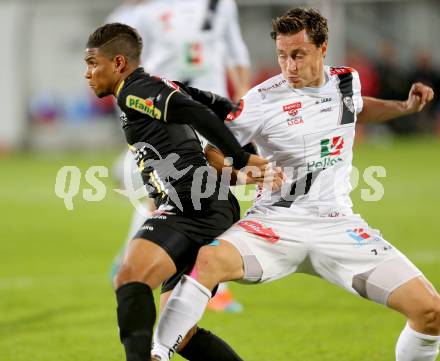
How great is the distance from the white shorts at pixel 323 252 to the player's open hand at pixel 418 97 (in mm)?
852

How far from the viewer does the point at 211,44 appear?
25.7ft

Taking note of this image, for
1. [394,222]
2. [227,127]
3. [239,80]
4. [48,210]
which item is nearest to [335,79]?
[227,127]

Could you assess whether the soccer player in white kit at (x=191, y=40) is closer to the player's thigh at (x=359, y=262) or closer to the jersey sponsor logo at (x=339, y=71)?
the jersey sponsor logo at (x=339, y=71)

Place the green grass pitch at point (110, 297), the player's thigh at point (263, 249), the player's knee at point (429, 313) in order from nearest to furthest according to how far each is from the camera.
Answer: the player's knee at point (429, 313), the player's thigh at point (263, 249), the green grass pitch at point (110, 297)

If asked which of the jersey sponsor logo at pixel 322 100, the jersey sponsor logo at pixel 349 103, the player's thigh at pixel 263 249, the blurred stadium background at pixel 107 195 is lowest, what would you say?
the blurred stadium background at pixel 107 195

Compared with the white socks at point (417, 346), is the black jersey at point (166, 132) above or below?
above

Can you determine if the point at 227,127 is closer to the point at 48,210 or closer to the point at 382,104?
the point at 382,104

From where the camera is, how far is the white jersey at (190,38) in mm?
7754

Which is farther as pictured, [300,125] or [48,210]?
[48,210]

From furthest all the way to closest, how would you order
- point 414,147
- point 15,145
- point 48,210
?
point 15,145 < point 414,147 < point 48,210

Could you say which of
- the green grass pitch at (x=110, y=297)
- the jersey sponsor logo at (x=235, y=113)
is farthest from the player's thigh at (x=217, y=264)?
the green grass pitch at (x=110, y=297)

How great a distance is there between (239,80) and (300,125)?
2968 mm

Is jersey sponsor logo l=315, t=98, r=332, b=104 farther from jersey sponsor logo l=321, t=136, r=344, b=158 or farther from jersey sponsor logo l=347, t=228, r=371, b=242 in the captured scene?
jersey sponsor logo l=347, t=228, r=371, b=242

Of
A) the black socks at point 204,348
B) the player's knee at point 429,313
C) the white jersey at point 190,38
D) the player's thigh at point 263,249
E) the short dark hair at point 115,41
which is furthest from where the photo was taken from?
the white jersey at point 190,38
